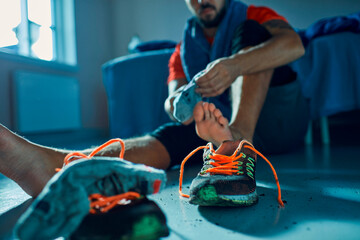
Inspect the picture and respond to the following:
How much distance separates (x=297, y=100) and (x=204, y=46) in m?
0.40

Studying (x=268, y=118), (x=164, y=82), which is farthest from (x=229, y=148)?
(x=164, y=82)

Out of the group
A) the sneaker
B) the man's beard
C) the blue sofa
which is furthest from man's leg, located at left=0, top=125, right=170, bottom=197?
the blue sofa

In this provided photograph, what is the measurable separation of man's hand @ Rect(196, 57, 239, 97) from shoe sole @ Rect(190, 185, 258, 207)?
12.9 inches

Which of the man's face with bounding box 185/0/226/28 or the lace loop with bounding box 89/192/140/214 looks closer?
the lace loop with bounding box 89/192/140/214

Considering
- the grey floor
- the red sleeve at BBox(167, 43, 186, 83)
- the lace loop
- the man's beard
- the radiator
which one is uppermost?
the man's beard

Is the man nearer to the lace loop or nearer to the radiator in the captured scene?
the lace loop

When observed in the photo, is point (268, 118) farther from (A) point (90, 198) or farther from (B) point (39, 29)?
(B) point (39, 29)

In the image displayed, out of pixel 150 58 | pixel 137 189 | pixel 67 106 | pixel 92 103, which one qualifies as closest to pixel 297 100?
pixel 137 189

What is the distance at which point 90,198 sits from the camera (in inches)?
13.4

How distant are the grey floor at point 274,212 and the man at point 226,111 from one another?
0.04 m

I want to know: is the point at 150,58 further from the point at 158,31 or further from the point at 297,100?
the point at 158,31

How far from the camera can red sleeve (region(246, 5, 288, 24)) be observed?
0.98 m

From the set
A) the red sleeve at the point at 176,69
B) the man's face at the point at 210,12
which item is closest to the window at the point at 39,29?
the red sleeve at the point at 176,69

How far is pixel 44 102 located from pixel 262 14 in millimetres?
1920
